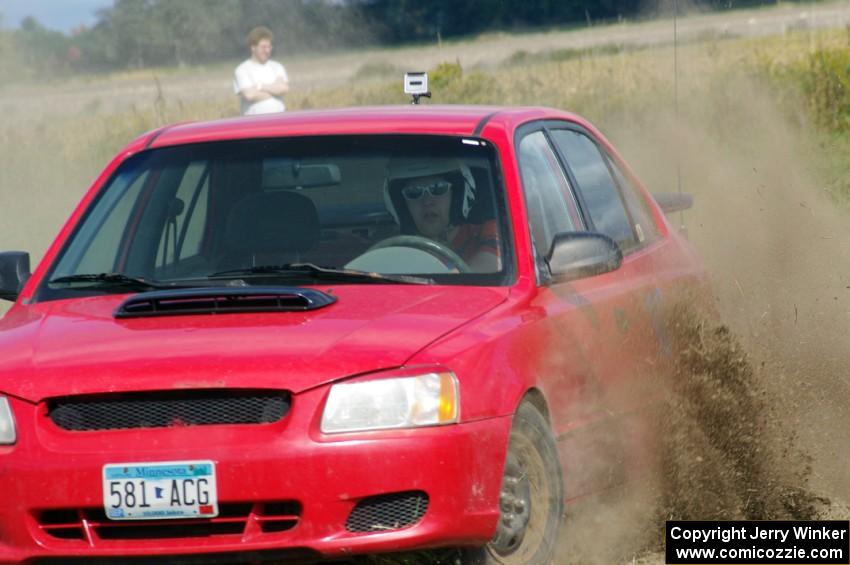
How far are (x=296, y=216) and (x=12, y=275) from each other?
3.43 ft

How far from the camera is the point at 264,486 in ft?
15.5

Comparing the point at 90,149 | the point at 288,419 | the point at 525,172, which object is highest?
the point at 525,172

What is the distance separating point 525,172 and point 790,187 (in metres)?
7.79

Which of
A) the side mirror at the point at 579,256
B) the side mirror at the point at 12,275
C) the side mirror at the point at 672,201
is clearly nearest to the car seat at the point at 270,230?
the side mirror at the point at 12,275

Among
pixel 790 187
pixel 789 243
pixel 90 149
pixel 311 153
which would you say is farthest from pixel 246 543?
pixel 90 149

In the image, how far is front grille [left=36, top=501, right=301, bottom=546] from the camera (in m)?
4.78

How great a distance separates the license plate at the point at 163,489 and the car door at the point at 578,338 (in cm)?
126

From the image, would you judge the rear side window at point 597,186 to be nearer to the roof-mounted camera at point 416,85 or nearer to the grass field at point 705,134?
the grass field at point 705,134

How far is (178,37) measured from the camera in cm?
3095

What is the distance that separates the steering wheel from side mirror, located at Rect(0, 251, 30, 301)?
128 cm

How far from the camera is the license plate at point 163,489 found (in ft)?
15.6

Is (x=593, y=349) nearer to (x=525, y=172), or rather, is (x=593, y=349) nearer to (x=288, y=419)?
(x=525, y=172)

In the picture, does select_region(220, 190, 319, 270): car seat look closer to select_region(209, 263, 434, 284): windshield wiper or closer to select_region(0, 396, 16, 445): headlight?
select_region(209, 263, 434, 284): windshield wiper

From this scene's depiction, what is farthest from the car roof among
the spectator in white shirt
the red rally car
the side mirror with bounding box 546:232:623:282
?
the spectator in white shirt
